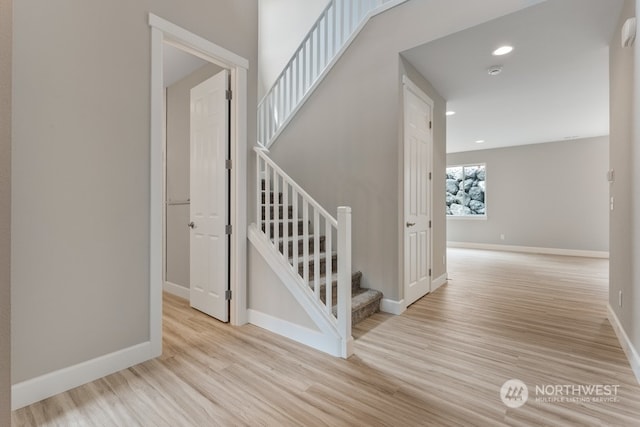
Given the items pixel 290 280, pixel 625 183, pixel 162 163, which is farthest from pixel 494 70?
pixel 162 163

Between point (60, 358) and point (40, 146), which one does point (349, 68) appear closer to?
point (40, 146)

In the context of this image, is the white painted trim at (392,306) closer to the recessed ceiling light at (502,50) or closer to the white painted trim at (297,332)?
the white painted trim at (297,332)

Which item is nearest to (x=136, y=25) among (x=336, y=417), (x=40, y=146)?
(x=40, y=146)

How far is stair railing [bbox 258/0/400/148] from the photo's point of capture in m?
3.45

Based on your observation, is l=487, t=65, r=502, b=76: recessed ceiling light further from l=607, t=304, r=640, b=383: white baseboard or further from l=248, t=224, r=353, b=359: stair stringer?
l=248, t=224, r=353, b=359: stair stringer

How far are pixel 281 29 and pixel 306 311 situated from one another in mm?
5491

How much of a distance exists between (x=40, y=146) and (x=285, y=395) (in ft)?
6.40

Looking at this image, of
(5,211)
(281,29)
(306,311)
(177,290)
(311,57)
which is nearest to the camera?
(5,211)

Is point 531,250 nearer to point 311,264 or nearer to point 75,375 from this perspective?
point 311,264

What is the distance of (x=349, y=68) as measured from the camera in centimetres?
331

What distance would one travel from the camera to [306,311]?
2311 mm

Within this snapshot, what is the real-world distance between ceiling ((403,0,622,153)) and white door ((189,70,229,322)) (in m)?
1.95

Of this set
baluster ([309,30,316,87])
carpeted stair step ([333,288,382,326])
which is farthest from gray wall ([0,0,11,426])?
baluster ([309,30,316,87])

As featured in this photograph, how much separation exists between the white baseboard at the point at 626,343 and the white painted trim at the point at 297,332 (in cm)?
187
